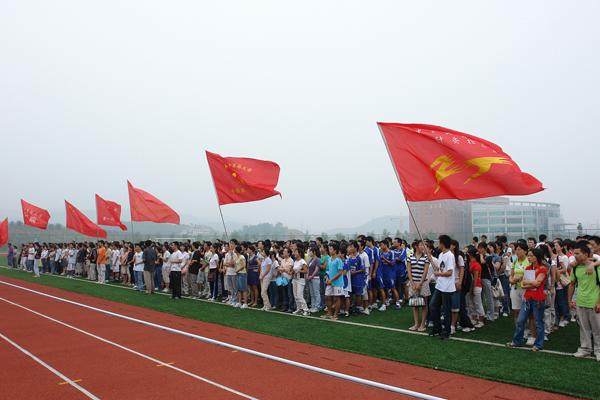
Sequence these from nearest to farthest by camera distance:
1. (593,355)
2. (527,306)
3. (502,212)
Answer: (593,355), (527,306), (502,212)

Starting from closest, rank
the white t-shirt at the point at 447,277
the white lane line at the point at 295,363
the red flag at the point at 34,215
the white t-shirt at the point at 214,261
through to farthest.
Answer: the white lane line at the point at 295,363 < the white t-shirt at the point at 447,277 < the white t-shirt at the point at 214,261 < the red flag at the point at 34,215

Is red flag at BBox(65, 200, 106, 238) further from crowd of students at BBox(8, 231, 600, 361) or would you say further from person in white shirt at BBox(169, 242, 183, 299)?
person in white shirt at BBox(169, 242, 183, 299)

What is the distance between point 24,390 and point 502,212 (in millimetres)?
42674

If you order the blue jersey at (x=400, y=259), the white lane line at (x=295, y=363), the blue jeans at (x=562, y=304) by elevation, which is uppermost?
the blue jersey at (x=400, y=259)

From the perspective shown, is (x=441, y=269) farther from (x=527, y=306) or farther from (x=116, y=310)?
(x=116, y=310)

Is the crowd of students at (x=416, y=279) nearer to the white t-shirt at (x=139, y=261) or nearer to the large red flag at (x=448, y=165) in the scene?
the white t-shirt at (x=139, y=261)

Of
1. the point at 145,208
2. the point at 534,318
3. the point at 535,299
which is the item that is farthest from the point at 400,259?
the point at 145,208

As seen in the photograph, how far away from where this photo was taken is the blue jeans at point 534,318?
7.70m

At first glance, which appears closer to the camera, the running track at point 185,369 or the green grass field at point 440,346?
the running track at point 185,369

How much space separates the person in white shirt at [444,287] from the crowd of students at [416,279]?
0.06 feet

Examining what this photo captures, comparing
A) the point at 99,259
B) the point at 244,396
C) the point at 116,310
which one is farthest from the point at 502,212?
the point at 244,396

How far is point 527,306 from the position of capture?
311 inches

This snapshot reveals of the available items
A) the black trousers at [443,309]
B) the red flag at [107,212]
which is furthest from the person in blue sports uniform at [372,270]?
the red flag at [107,212]

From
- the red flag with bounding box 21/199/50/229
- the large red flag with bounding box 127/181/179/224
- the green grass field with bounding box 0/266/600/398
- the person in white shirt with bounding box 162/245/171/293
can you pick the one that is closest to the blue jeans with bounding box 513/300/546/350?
the green grass field with bounding box 0/266/600/398
